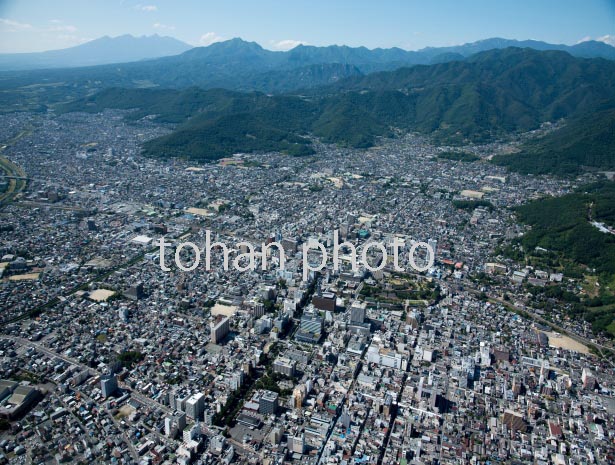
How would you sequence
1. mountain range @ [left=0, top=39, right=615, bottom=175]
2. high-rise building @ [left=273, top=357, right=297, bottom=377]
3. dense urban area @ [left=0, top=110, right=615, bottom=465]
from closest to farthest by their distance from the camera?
dense urban area @ [left=0, top=110, right=615, bottom=465], high-rise building @ [left=273, top=357, right=297, bottom=377], mountain range @ [left=0, top=39, right=615, bottom=175]

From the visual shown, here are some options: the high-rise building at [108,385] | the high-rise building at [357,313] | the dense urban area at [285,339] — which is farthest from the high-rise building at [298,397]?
the high-rise building at [108,385]

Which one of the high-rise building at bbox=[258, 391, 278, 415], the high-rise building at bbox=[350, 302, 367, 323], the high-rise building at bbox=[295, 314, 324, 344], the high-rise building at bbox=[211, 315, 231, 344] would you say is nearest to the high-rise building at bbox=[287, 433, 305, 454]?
the high-rise building at bbox=[258, 391, 278, 415]

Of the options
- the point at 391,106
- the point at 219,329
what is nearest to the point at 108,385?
the point at 219,329

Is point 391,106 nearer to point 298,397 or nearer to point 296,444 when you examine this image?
point 298,397

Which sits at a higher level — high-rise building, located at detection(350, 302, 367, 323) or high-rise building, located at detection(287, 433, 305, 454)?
high-rise building, located at detection(350, 302, 367, 323)

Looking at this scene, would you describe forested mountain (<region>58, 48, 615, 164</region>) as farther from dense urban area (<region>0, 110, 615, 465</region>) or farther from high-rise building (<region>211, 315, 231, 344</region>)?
high-rise building (<region>211, 315, 231, 344</region>)

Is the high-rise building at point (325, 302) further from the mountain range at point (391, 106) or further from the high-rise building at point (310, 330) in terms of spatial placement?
the mountain range at point (391, 106)

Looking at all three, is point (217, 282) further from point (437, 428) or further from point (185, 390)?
point (437, 428)
